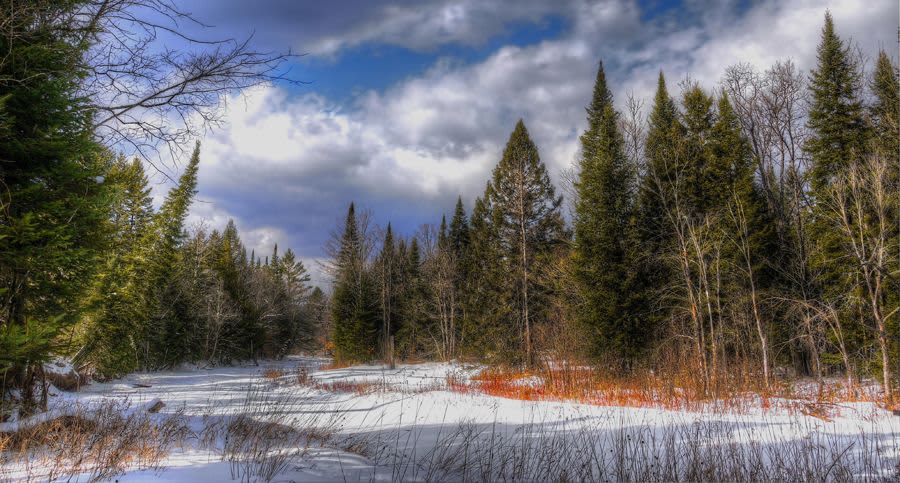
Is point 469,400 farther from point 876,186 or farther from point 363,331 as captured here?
point 363,331

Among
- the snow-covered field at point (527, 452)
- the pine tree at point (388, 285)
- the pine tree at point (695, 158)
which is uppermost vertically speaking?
the pine tree at point (695, 158)

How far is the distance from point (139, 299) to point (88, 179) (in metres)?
17.3

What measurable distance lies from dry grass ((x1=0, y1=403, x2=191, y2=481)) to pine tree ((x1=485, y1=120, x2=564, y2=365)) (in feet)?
58.9

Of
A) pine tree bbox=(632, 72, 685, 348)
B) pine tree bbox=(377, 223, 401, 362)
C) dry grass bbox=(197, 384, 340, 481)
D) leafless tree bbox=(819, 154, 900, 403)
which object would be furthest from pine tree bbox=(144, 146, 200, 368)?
leafless tree bbox=(819, 154, 900, 403)

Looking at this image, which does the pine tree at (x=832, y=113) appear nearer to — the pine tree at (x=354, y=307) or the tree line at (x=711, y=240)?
the tree line at (x=711, y=240)

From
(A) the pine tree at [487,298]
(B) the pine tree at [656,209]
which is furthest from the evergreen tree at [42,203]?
(A) the pine tree at [487,298]

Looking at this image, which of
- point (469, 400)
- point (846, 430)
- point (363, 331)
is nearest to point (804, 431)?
point (846, 430)

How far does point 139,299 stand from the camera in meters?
21.6

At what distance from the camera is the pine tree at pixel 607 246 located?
1666 centimetres

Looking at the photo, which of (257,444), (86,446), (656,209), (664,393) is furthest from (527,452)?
(656,209)

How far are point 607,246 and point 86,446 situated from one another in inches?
648

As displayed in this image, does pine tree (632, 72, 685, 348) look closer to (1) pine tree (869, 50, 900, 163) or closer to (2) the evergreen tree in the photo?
(1) pine tree (869, 50, 900, 163)

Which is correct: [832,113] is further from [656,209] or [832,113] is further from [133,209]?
[133,209]

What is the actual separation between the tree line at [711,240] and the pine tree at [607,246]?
2.3 inches
